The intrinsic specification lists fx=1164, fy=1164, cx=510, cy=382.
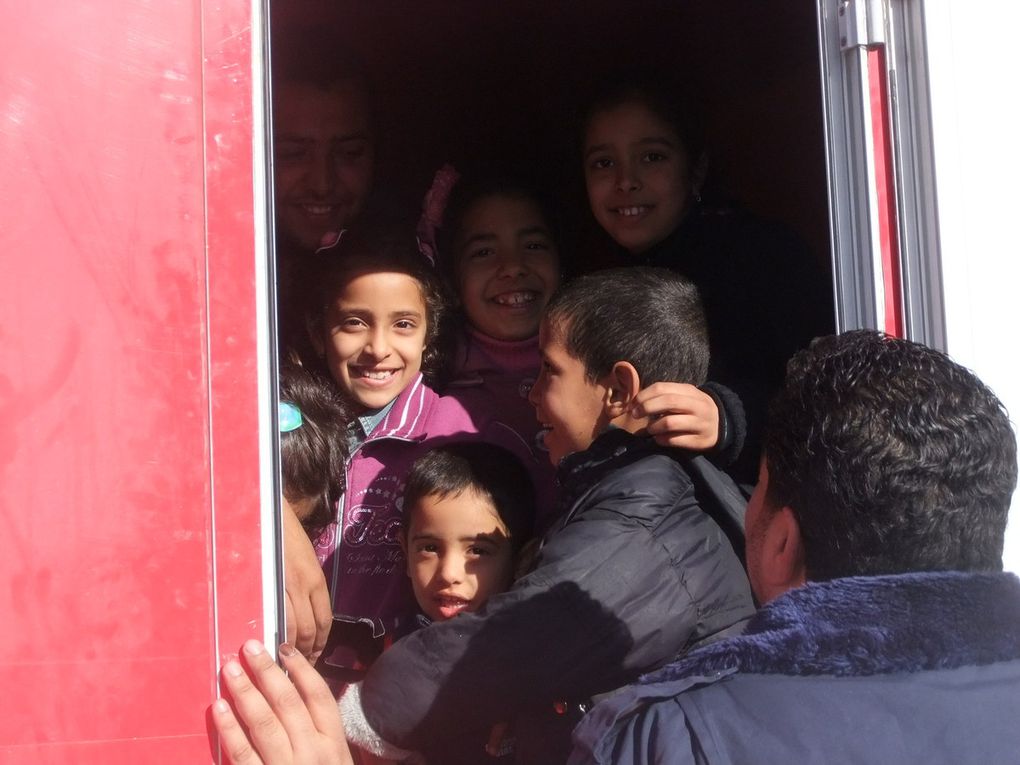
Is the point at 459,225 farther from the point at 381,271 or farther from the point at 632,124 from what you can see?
the point at 632,124

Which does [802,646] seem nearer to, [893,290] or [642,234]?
[893,290]

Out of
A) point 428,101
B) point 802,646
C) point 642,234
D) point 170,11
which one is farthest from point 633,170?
point 802,646

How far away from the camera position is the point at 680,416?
1973mm

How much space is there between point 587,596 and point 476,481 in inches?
24.1


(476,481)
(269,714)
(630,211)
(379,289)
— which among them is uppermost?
(630,211)

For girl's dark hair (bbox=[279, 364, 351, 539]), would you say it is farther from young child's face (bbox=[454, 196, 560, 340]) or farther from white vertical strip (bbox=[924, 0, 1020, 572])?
white vertical strip (bbox=[924, 0, 1020, 572])

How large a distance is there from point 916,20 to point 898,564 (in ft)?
3.30

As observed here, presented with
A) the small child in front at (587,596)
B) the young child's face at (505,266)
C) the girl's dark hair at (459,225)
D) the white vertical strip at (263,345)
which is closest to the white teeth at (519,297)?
the young child's face at (505,266)

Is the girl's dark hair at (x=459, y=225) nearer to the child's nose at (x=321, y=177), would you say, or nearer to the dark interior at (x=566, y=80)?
the dark interior at (x=566, y=80)

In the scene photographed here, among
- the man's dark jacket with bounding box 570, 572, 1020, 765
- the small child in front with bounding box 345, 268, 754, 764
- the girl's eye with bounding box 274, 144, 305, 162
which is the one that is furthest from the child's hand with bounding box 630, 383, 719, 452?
the girl's eye with bounding box 274, 144, 305, 162

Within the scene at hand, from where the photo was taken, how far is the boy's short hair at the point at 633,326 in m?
2.18

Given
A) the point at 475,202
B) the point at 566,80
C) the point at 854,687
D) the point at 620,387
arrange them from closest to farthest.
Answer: the point at 854,687
the point at 620,387
the point at 475,202
the point at 566,80

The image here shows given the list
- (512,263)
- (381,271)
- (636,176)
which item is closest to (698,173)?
(636,176)

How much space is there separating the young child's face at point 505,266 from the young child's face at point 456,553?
0.48 m
